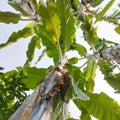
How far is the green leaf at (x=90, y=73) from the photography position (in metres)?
4.06

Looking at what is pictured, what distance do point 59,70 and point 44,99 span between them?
0.42 m

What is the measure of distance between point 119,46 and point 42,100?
5.20 feet

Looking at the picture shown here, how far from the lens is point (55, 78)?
8.64 feet

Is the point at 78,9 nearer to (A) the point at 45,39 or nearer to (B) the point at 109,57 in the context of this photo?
(A) the point at 45,39

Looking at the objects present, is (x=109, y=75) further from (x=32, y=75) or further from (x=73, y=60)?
(x=32, y=75)

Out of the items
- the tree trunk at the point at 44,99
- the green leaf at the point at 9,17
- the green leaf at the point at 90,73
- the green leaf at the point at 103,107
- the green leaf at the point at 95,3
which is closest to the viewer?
the tree trunk at the point at 44,99

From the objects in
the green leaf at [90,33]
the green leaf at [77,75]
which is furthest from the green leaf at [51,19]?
the green leaf at [90,33]

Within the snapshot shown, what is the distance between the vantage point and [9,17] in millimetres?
4250

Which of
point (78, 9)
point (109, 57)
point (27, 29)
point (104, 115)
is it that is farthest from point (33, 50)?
point (104, 115)

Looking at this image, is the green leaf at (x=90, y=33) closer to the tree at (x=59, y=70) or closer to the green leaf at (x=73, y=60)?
the tree at (x=59, y=70)

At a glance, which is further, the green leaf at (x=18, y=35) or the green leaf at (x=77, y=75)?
the green leaf at (x=18, y=35)

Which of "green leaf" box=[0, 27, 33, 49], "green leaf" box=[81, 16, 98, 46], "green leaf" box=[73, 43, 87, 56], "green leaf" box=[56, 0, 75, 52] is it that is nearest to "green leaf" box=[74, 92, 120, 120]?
"green leaf" box=[56, 0, 75, 52]

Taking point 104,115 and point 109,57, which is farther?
point 109,57

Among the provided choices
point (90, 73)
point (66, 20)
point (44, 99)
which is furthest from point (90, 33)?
point (44, 99)
